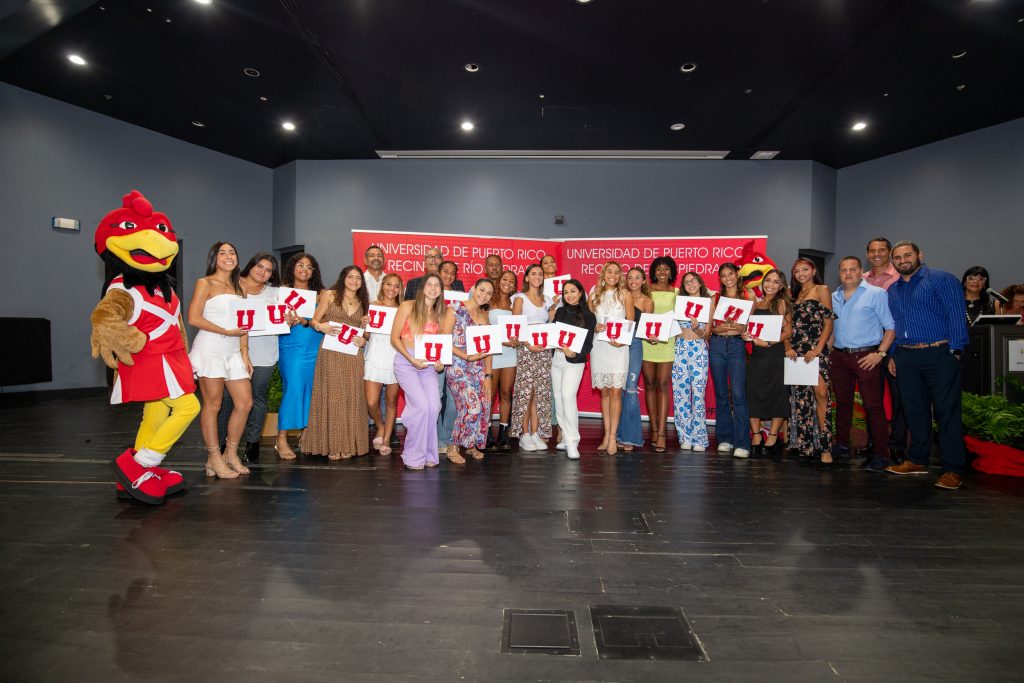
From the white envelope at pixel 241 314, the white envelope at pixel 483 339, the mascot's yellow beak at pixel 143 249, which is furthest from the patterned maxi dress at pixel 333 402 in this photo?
the mascot's yellow beak at pixel 143 249

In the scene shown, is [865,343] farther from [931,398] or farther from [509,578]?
[509,578]

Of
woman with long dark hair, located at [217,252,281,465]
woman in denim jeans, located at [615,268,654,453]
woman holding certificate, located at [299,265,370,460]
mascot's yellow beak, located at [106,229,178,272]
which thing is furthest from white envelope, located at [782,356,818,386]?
mascot's yellow beak, located at [106,229,178,272]

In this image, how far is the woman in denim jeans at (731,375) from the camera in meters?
4.98

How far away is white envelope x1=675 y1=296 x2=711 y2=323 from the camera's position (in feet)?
16.3

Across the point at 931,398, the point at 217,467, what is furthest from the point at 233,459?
the point at 931,398

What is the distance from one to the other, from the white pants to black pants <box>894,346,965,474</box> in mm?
2620

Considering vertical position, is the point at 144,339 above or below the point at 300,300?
below

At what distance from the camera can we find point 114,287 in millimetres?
3332

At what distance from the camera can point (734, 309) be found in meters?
4.88

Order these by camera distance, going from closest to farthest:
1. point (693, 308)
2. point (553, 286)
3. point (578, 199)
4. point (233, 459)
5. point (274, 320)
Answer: point (233, 459) < point (274, 320) < point (693, 308) < point (553, 286) < point (578, 199)

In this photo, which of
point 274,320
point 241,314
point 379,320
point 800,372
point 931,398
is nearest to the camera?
point 241,314

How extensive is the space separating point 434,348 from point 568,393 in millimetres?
1353

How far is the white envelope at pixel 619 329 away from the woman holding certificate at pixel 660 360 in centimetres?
36

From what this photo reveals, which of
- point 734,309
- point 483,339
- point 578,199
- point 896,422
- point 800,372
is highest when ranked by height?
point 578,199
